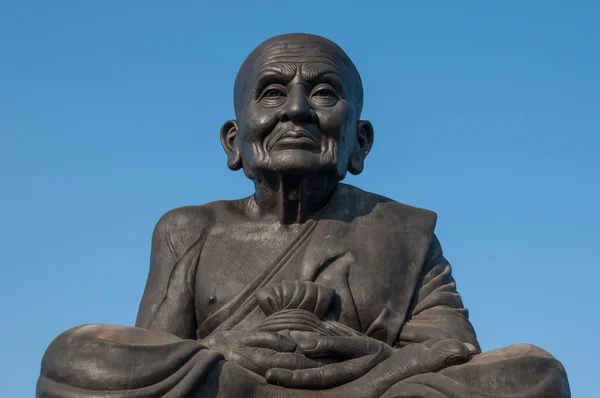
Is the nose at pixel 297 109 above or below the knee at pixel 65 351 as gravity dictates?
above

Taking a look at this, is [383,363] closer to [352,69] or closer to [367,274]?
[367,274]

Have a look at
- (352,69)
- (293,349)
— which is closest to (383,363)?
(293,349)

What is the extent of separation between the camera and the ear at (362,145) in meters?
9.88

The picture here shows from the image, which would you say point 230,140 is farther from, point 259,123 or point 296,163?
point 296,163

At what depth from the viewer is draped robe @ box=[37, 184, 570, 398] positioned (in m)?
7.94

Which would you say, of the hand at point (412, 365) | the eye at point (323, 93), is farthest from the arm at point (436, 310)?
the eye at point (323, 93)

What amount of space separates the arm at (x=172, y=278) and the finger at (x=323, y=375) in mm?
1269

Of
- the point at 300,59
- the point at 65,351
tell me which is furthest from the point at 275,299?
the point at 300,59

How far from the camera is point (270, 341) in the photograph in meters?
8.43

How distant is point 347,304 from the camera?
29.6 feet

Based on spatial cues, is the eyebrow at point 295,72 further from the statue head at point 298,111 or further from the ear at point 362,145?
the ear at point 362,145

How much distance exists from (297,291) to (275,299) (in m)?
0.16

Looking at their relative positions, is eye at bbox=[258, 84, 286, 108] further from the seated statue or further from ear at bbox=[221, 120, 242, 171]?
ear at bbox=[221, 120, 242, 171]

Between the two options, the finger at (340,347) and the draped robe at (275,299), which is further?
the finger at (340,347)
